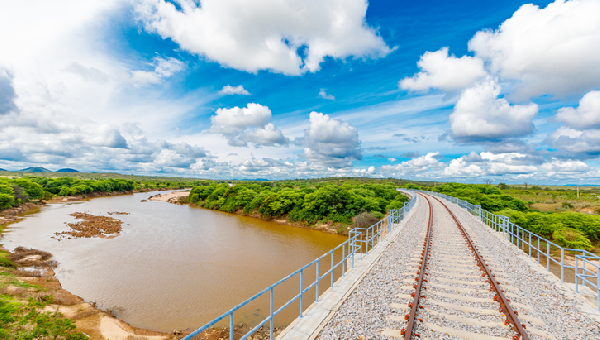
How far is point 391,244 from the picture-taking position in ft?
44.6

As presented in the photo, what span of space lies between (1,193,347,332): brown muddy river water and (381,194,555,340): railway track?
753 cm

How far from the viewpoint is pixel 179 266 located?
20906 millimetres

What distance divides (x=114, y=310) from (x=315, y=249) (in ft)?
55.5

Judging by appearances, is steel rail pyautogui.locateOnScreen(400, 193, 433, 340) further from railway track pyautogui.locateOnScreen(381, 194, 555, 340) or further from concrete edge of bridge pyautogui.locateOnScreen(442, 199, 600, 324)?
concrete edge of bridge pyautogui.locateOnScreen(442, 199, 600, 324)

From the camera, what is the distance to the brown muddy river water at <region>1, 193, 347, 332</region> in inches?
564

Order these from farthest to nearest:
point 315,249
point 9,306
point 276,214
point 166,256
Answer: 1. point 276,214
2. point 315,249
3. point 166,256
4. point 9,306

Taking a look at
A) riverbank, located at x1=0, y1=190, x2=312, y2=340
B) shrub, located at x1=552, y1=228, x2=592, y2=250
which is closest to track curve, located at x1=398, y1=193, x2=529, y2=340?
riverbank, located at x1=0, y1=190, x2=312, y2=340

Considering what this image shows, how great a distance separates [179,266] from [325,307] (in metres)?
17.8

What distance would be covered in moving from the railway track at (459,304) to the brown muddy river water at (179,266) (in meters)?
7.53

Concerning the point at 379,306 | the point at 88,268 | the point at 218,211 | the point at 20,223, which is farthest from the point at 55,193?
the point at 379,306

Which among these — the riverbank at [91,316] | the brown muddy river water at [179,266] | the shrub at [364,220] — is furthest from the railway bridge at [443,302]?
the shrub at [364,220]

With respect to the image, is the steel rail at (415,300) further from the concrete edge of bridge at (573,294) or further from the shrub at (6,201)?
→ the shrub at (6,201)

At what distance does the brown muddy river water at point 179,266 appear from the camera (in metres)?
14.3

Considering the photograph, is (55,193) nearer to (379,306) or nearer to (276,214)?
(276,214)
